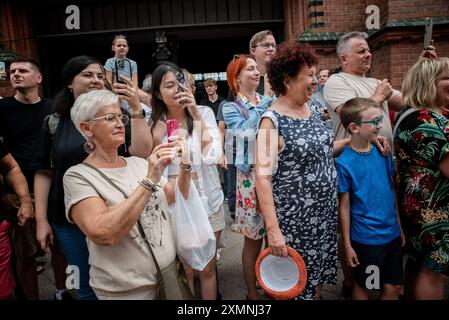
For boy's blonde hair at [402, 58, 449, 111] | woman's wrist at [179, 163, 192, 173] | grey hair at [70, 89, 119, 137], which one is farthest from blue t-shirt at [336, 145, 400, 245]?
grey hair at [70, 89, 119, 137]

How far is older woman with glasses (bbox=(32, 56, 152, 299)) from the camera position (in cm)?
199

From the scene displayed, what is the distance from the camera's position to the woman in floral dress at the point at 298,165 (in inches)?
76.9

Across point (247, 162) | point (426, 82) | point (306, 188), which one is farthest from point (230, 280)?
point (426, 82)

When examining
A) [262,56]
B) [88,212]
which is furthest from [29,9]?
[88,212]

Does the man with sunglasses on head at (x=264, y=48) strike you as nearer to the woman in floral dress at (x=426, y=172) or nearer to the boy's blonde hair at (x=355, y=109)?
the boy's blonde hair at (x=355, y=109)

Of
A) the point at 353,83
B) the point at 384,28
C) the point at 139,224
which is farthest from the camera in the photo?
the point at 384,28

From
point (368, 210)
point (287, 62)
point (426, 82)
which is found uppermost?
point (287, 62)

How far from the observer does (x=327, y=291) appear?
2846 millimetres

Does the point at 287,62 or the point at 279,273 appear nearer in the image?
the point at 279,273

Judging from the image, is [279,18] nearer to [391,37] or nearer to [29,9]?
[391,37]

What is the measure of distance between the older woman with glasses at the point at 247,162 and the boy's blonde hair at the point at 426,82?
99 cm

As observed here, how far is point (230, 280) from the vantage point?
10.3ft

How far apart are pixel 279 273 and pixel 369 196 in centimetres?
79

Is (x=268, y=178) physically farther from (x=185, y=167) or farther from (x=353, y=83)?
(x=353, y=83)
